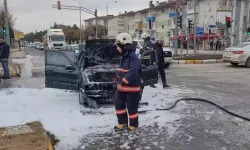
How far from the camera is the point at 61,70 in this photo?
27.4ft

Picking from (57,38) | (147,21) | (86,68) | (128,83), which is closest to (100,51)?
(86,68)

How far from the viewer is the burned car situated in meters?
7.37

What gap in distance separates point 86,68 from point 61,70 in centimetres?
85

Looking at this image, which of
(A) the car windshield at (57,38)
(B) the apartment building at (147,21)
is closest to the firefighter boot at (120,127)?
(A) the car windshield at (57,38)

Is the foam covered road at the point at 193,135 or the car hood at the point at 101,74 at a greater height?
the car hood at the point at 101,74

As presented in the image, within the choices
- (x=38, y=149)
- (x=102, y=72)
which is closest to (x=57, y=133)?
(x=38, y=149)

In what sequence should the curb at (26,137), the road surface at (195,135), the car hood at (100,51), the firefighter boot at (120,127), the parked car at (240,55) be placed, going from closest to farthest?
the curb at (26,137) → the road surface at (195,135) → the firefighter boot at (120,127) → the car hood at (100,51) → the parked car at (240,55)

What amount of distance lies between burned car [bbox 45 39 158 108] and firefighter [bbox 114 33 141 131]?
5.03 ft

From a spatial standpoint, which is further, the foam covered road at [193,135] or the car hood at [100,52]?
the car hood at [100,52]

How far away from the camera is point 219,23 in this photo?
2028 inches

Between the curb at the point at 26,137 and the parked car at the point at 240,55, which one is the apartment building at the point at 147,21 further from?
the curb at the point at 26,137

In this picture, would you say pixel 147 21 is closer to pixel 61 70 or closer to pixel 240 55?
pixel 240 55

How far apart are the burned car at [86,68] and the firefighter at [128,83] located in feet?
5.03

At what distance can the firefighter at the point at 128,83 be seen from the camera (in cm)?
538
